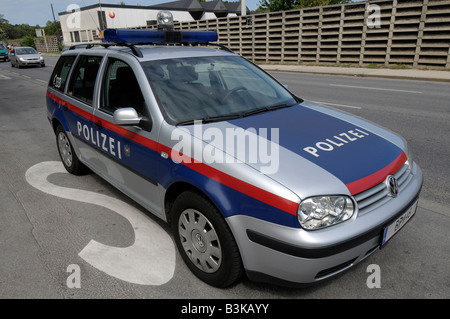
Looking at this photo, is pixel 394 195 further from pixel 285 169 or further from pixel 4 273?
pixel 4 273

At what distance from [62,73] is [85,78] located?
0.94 meters

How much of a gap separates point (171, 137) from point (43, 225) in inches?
76.0

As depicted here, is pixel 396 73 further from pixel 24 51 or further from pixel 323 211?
pixel 24 51

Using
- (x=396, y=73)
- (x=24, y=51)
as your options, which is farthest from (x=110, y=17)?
(x=396, y=73)

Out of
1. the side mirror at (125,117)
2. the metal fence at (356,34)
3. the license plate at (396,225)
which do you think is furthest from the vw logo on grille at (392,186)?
the metal fence at (356,34)

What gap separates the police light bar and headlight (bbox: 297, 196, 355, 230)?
8.55 feet

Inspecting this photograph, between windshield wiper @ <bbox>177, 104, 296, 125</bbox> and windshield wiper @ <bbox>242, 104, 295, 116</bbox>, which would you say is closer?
windshield wiper @ <bbox>177, 104, 296, 125</bbox>

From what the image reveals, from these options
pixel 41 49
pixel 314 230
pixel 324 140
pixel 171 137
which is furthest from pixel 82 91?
pixel 41 49

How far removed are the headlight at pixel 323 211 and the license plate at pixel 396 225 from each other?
1.21 feet

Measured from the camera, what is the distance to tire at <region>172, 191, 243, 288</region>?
2.29 m

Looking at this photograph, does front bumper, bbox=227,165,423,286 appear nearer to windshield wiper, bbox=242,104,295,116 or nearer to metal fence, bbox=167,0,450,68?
windshield wiper, bbox=242,104,295,116

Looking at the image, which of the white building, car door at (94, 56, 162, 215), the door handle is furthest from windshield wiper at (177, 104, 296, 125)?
the white building

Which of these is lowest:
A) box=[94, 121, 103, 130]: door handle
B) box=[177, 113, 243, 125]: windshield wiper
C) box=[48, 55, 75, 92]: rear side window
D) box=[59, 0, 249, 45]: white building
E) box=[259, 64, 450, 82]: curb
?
box=[259, 64, 450, 82]: curb

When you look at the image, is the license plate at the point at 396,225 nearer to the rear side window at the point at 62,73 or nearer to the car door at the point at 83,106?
the car door at the point at 83,106
